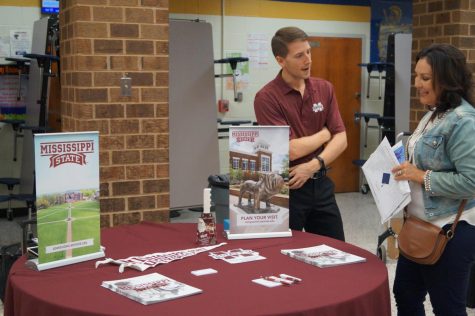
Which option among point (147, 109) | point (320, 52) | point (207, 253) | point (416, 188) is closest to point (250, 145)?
point (207, 253)

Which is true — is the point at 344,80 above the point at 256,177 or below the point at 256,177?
above

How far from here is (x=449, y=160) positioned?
2262 mm

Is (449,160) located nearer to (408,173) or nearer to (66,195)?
(408,173)

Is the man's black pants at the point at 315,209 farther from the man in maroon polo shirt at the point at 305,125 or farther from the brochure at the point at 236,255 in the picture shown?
the brochure at the point at 236,255

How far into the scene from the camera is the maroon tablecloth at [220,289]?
66.4 inches

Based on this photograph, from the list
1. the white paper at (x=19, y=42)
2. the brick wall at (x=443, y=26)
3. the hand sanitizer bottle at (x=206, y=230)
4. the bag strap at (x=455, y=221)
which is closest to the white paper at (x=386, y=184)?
the bag strap at (x=455, y=221)

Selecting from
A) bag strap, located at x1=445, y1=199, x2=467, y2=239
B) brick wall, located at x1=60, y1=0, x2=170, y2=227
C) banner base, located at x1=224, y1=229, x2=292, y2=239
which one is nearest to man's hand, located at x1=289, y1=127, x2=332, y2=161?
banner base, located at x1=224, y1=229, x2=292, y2=239

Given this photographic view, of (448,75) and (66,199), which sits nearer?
(66,199)

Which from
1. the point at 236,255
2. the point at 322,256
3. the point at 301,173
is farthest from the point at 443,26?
the point at 236,255

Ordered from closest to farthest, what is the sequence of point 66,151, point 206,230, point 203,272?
point 203,272
point 66,151
point 206,230

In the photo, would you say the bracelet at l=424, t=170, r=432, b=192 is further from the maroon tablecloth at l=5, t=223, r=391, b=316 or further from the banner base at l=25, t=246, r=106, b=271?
the banner base at l=25, t=246, r=106, b=271

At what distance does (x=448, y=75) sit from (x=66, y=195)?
4.75ft

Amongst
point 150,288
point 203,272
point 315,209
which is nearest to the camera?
point 150,288

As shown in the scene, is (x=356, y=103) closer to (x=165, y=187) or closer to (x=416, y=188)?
(x=165, y=187)
